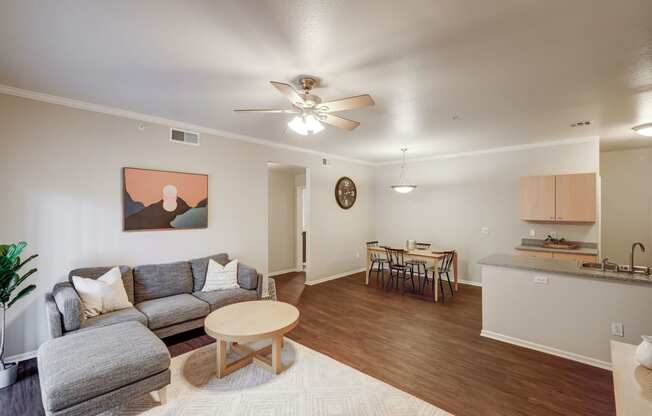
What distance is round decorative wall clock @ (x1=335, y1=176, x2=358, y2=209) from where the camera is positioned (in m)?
6.31

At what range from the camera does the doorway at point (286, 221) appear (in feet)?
22.2

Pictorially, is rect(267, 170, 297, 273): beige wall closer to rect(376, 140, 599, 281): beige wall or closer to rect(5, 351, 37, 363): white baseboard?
rect(376, 140, 599, 281): beige wall

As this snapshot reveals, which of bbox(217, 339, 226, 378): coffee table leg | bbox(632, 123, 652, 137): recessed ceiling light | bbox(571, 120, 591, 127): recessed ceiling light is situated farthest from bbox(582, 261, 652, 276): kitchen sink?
bbox(217, 339, 226, 378): coffee table leg

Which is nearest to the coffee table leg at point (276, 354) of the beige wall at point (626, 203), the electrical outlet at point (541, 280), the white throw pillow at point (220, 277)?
the white throw pillow at point (220, 277)

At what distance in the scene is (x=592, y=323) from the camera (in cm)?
282

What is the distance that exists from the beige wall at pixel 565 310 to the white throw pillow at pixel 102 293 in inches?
165

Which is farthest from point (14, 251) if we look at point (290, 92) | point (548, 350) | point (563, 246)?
point (563, 246)

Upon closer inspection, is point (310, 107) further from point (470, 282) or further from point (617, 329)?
point (470, 282)

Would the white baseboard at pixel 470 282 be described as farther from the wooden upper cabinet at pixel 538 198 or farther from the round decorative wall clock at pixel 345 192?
the round decorative wall clock at pixel 345 192

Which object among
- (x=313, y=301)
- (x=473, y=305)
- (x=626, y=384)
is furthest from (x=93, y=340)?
(x=473, y=305)

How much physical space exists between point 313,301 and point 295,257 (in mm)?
2646

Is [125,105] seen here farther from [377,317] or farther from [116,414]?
[377,317]

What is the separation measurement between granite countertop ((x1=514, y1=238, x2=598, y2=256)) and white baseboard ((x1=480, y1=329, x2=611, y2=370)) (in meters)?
2.03

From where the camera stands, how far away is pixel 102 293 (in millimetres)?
2881
